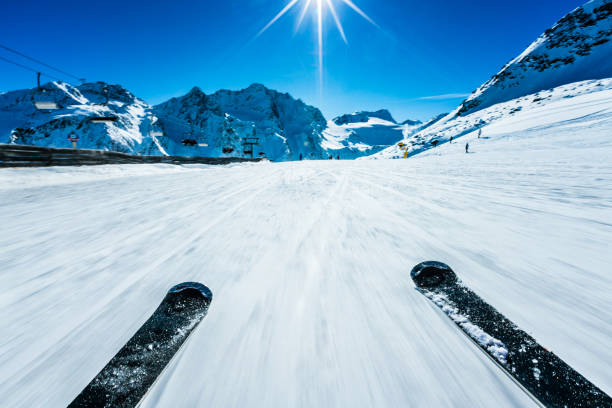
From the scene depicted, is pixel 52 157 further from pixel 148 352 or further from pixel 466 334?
pixel 466 334

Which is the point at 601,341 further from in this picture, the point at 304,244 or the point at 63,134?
the point at 63,134

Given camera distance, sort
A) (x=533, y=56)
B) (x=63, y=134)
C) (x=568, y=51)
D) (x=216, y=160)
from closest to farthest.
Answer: (x=216, y=160), (x=568, y=51), (x=533, y=56), (x=63, y=134)

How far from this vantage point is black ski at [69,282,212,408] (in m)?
0.85

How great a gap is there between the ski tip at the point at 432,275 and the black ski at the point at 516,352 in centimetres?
2

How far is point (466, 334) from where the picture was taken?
3.73 ft

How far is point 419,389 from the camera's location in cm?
93

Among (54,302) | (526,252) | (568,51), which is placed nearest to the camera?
(54,302)

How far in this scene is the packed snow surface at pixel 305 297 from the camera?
95cm

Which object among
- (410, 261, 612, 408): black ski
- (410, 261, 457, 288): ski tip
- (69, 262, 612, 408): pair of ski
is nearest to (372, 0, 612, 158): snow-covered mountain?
(410, 261, 457, 288): ski tip

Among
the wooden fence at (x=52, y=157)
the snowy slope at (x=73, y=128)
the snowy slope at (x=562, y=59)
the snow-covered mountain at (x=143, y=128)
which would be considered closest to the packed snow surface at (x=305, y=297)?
the wooden fence at (x=52, y=157)

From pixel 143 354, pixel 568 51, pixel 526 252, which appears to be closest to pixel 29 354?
pixel 143 354

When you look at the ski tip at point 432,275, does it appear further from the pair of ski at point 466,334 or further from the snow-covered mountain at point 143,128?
the snow-covered mountain at point 143,128

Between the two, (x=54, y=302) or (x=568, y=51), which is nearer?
(x=54, y=302)

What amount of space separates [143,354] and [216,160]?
1768cm
